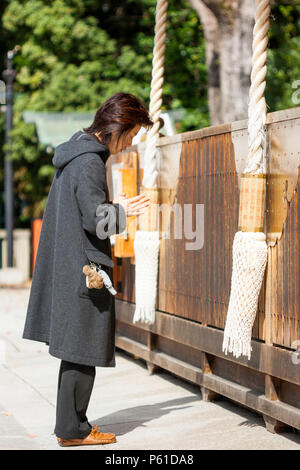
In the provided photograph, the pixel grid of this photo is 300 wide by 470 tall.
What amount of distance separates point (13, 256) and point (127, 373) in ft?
39.4

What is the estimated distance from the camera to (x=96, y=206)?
4.24 m

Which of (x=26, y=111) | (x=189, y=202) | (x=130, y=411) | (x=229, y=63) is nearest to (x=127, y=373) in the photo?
(x=130, y=411)

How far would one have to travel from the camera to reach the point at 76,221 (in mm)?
4379

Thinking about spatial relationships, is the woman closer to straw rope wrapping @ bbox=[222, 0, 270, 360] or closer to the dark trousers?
the dark trousers

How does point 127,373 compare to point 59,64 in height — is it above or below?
below

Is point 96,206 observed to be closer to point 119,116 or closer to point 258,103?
point 119,116

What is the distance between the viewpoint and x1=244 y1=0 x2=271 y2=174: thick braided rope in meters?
4.62

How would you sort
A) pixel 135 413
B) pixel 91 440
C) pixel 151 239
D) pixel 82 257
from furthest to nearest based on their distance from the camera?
1. pixel 151 239
2. pixel 135 413
3. pixel 91 440
4. pixel 82 257

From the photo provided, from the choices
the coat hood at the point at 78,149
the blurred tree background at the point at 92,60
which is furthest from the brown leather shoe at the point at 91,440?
the blurred tree background at the point at 92,60

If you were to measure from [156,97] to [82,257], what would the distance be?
8.06 ft

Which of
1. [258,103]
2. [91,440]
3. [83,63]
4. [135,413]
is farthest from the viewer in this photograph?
[83,63]

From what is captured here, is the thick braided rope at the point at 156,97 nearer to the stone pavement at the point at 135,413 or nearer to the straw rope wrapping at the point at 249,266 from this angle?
the stone pavement at the point at 135,413

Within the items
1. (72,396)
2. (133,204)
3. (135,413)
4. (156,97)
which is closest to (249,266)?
(133,204)
